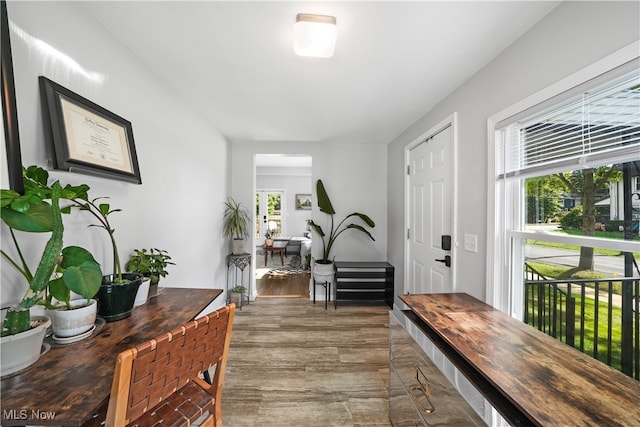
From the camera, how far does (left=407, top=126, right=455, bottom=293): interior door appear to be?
2.18 meters

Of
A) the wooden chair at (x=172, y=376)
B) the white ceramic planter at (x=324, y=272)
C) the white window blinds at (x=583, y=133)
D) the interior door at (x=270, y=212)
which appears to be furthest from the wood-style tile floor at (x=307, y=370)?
the interior door at (x=270, y=212)

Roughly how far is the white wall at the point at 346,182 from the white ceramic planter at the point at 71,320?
281 centimetres

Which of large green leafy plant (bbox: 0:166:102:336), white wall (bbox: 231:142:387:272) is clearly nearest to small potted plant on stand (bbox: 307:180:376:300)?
white wall (bbox: 231:142:387:272)

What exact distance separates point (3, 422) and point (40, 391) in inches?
2.9

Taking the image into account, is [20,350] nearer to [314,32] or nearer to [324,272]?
[314,32]

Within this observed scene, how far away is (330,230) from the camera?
12.4ft

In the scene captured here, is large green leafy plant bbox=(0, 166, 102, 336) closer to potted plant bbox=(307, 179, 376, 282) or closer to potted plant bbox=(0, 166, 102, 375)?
potted plant bbox=(0, 166, 102, 375)

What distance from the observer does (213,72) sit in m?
1.83

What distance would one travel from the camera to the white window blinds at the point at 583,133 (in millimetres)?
987

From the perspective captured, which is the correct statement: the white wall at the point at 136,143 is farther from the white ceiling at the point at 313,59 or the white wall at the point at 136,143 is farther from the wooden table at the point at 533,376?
the wooden table at the point at 533,376

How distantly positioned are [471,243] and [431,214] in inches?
25.9

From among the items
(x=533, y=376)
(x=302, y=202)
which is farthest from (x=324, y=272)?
(x=302, y=202)

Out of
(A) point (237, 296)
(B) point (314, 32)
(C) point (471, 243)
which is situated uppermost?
(B) point (314, 32)

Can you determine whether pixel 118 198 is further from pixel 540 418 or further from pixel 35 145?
pixel 540 418
